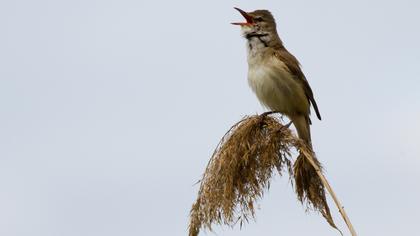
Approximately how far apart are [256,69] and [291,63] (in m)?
0.40

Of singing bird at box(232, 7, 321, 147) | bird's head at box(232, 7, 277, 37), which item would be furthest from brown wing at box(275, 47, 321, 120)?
Result: bird's head at box(232, 7, 277, 37)

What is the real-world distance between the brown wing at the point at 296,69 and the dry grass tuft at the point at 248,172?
247 centimetres

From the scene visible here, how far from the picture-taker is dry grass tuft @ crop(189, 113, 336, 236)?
3.77 meters

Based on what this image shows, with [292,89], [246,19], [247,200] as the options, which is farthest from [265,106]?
[247,200]

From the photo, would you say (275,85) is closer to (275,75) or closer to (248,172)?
(275,75)

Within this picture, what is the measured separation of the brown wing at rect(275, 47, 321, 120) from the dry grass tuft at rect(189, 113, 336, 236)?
2474 mm

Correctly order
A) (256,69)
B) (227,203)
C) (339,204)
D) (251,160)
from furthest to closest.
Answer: (256,69)
(251,160)
(227,203)
(339,204)

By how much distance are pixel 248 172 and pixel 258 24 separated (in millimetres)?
3309

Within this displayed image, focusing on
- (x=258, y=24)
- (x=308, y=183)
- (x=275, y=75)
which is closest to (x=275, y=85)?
(x=275, y=75)

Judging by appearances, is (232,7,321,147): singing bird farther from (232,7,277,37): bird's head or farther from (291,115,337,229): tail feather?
(291,115,337,229): tail feather

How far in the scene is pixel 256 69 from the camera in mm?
6688

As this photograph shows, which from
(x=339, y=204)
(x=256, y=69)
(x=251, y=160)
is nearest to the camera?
(x=339, y=204)

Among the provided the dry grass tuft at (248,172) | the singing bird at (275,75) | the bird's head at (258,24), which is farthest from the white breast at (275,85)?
the dry grass tuft at (248,172)

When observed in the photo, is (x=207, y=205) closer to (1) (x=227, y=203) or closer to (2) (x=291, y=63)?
(1) (x=227, y=203)
